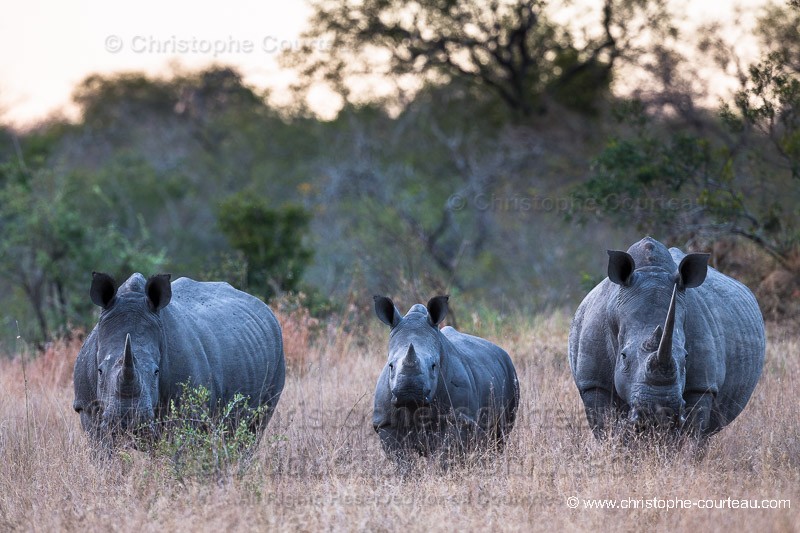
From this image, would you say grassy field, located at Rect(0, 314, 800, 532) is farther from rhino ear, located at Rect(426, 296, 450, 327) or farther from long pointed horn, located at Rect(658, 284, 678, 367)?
rhino ear, located at Rect(426, 296, 450, 327)

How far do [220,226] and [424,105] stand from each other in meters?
11.3

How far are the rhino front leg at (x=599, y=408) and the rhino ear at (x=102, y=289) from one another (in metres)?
3.18

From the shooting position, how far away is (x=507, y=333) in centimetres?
1157

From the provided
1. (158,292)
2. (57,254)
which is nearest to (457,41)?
(57,254)

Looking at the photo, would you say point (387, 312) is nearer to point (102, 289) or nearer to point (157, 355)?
point (157, 355)

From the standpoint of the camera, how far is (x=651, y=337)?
22.2 ft

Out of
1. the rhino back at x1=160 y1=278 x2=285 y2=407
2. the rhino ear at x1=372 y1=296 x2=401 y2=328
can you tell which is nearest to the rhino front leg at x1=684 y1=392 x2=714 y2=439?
the rhino ear at x1=372 y1=296 x2=401 y2=328

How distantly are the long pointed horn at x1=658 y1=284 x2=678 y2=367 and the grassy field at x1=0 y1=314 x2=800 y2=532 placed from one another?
531mm

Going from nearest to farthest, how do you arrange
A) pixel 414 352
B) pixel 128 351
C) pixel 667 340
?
pixel 128 351 → pixel 667 340 → pixel 414 352

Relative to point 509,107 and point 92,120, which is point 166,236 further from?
point 92,120

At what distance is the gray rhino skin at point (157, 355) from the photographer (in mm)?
6637

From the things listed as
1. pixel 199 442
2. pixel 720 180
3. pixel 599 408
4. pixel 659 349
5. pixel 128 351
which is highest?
pixel 720 180

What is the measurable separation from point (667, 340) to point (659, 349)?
7cm

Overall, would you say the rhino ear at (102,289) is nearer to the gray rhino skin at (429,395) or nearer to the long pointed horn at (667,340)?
the gray rhino skin at (429,395)
